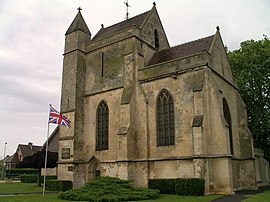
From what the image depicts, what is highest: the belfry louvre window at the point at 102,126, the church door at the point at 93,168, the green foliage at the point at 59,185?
the belfry louvre window at the point at 102,126

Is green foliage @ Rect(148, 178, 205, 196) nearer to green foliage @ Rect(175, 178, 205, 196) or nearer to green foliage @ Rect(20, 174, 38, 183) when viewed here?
green foliage @ Rect(175, 178, 205, 196)

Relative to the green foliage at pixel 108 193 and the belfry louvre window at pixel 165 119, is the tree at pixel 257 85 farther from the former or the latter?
the green foliage at pixel 108 193

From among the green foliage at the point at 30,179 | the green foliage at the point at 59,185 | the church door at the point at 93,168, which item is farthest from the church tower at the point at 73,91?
the green foliage at the point at 30,179

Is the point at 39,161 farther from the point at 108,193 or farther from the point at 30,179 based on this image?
the point at 108,193

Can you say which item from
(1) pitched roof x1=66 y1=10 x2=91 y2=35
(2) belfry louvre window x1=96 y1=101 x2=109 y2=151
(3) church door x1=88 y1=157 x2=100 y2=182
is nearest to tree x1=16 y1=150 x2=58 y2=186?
(3) church door x1=88 y1=157 x2=100 y2=182

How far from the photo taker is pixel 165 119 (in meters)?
21.8

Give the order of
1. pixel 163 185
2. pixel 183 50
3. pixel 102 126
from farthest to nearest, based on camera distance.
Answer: pixel 102 126
pixel 183 50
pixel 163 185

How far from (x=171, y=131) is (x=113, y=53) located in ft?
31.4

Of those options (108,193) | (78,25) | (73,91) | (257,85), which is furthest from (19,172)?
(257,85)

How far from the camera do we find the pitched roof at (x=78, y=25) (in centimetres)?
2865

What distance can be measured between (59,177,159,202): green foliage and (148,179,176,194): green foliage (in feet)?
7.90

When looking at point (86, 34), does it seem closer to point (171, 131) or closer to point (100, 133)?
point (100, 133)

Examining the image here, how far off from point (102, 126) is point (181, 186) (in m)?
9.70

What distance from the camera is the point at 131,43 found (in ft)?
81.0
